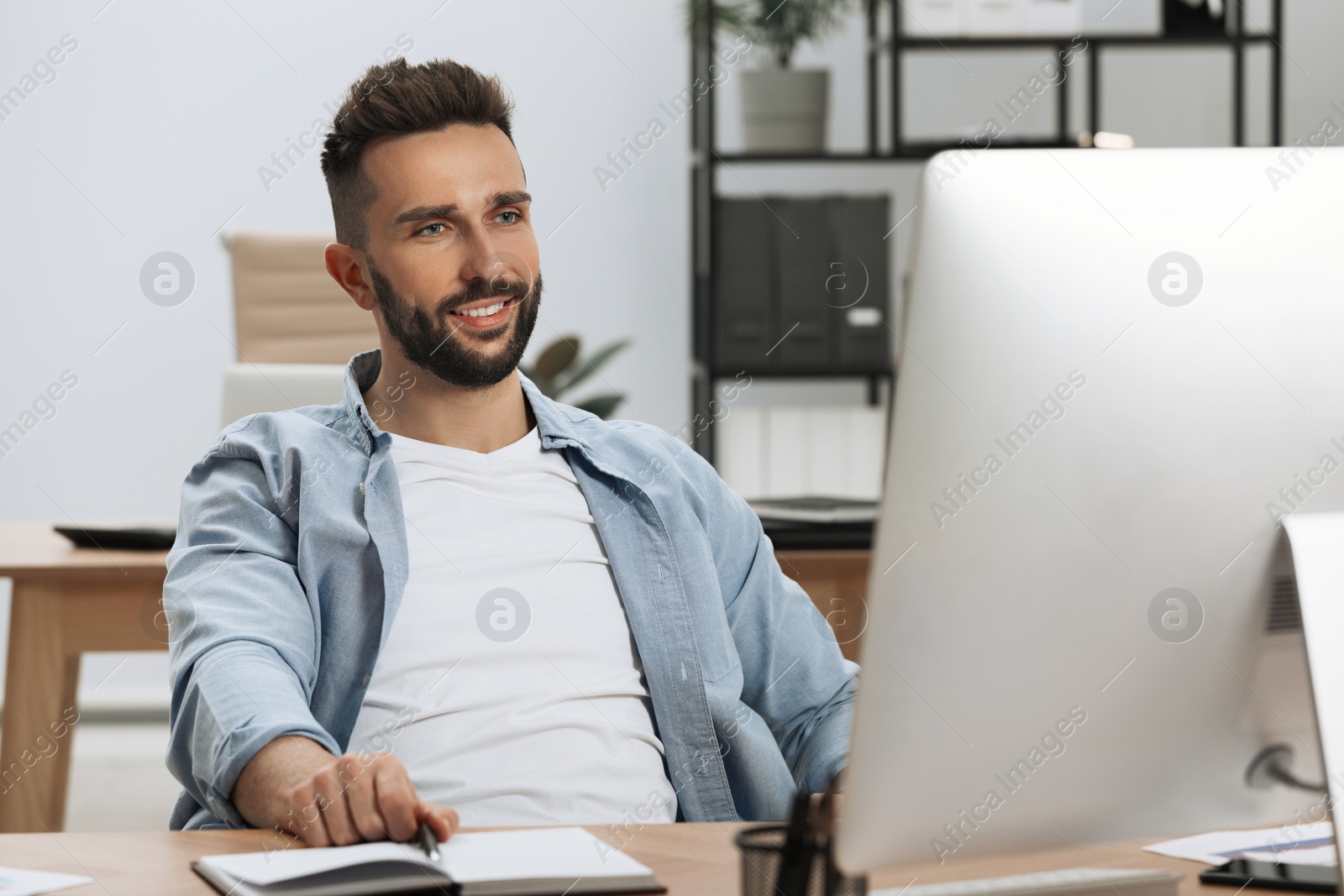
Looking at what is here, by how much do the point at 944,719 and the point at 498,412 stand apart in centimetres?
87

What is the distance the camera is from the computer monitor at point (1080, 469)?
1.75 feet

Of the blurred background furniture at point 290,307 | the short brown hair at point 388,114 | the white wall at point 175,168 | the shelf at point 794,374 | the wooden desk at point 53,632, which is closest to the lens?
the short brown hair at point 388,114

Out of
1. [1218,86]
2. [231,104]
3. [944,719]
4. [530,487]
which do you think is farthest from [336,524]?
[1218,86]

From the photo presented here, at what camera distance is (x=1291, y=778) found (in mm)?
615

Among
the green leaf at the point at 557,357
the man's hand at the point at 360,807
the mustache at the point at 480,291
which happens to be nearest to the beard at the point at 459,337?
the mustache at the point at 480,291

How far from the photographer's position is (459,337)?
1315 mm

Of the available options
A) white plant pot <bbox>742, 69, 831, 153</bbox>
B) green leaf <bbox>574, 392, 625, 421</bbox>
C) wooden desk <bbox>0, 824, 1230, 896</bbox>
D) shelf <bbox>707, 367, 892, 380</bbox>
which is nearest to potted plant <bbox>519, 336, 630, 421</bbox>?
green leaf <bbox>574, 392, 625, 421</bbox>

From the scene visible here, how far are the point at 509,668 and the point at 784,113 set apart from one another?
240cm

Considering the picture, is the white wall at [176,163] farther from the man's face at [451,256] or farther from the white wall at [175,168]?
the man's face at [451,256]

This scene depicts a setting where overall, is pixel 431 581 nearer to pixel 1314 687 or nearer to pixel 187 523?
pixel 187 523

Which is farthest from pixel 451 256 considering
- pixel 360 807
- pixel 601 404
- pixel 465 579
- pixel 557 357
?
pixel 601 404

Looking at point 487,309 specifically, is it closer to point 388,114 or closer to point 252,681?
point 388,114

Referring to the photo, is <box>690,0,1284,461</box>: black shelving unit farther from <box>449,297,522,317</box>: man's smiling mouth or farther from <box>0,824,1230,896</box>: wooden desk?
<box>0,824,1230,896</box>: wooden desk

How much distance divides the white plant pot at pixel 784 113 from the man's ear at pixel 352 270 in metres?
1.99
